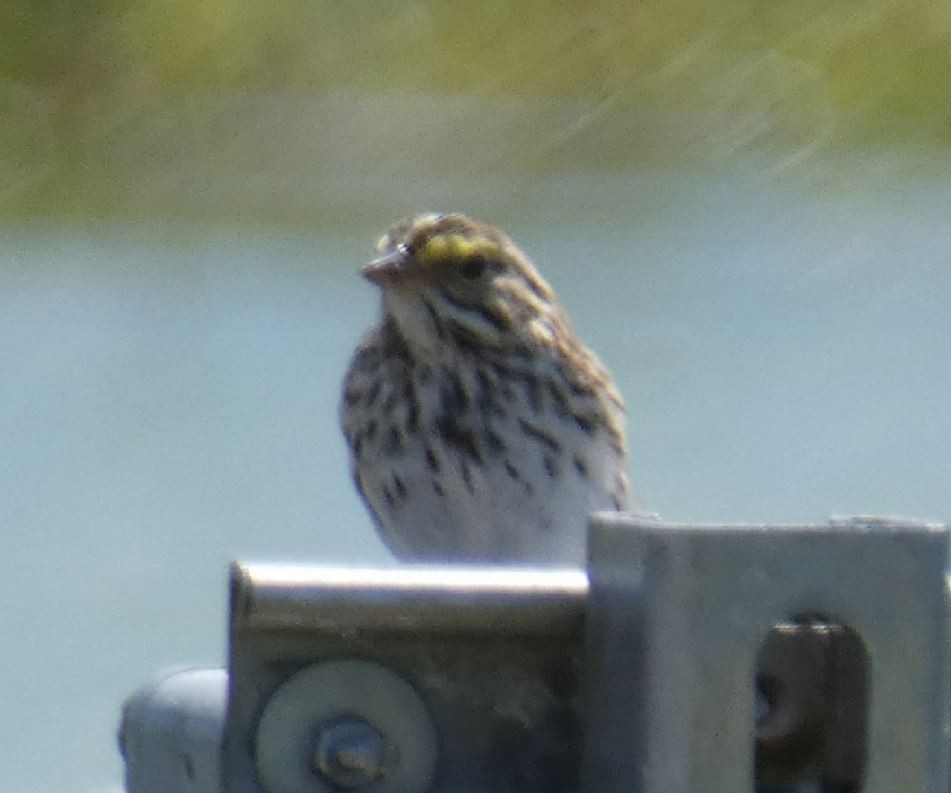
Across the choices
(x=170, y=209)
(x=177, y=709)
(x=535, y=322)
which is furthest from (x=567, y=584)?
(x=170, y=209)

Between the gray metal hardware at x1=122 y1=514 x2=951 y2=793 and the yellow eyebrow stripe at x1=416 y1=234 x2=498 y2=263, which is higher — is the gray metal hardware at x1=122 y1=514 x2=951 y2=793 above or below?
below

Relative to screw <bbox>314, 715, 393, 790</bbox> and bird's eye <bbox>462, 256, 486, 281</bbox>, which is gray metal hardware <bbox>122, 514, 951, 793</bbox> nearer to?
screw <bbox>314, 715, 393, 790</bbox>

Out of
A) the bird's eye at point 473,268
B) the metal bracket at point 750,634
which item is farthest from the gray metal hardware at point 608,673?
the bird's eye at point 473,268

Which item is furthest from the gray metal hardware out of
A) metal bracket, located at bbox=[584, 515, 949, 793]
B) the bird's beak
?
the bird's beak

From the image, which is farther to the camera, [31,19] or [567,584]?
[31,19]

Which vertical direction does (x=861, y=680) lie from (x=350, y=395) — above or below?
below

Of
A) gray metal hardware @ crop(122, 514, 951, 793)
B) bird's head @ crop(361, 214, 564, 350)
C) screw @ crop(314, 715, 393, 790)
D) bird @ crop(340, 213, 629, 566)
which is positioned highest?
bird's head @ crop(361, 214, 564, 350)

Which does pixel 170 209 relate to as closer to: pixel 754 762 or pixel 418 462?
pixel 418 462

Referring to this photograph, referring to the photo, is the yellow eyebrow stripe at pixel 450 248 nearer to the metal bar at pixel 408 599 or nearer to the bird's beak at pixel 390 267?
the bird's beak at pixel 390 267
